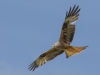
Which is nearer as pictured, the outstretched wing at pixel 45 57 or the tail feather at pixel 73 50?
the tail feather at pixel 73 50

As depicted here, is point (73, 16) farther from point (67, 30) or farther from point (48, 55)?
point (48, 55)

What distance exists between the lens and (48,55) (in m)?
18.5

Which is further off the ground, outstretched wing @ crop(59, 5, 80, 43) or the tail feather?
outstretched wing @ crop(59, 5, 80, 43)

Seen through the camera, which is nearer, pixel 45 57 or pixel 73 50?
pixel 73 50

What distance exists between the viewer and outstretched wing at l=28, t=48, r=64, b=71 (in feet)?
59.6

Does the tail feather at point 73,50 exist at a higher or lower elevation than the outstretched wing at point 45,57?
lower

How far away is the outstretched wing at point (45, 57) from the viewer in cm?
1816

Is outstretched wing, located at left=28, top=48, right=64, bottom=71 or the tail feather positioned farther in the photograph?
outstretched wing, located at left=28, top=48, right=64, bottom=71

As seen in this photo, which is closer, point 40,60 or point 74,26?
point 74,26

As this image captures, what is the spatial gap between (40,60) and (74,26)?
293cm

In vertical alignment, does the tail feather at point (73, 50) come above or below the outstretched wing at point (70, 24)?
below

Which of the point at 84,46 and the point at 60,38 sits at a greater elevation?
the point at 60,38

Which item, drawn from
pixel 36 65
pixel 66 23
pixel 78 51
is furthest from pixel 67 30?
pixel 36 65

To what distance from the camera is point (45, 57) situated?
18.6m
